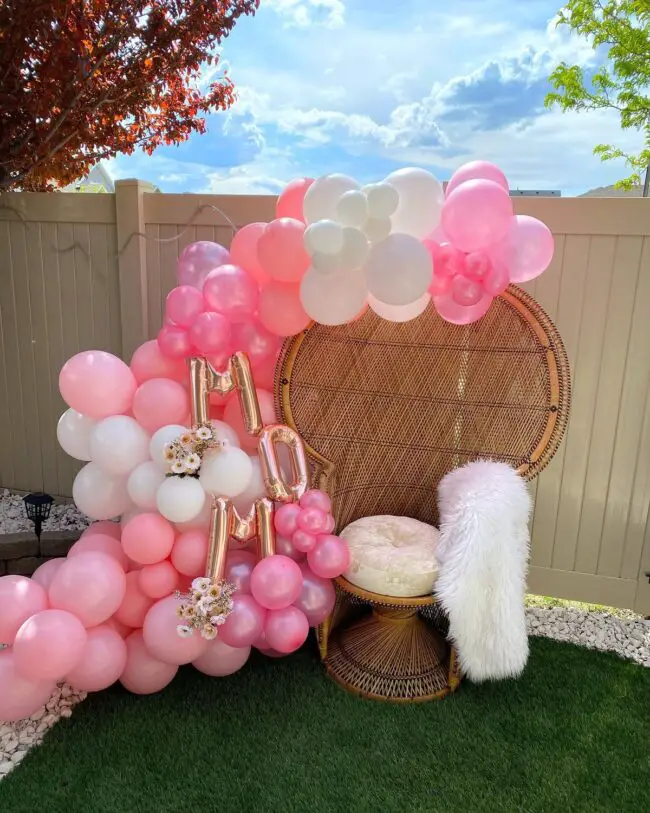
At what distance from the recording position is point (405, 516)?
237cm

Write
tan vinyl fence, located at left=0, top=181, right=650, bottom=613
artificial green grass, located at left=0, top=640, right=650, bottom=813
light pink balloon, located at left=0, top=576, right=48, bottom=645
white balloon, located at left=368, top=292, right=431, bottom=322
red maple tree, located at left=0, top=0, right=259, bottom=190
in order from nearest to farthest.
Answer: artificial green grass, located at left=0, top=640, right=650, bottom=813 → light pink balloon, located at left=0, top=576, right=48, bottom=645 → white balloon, located at left=368, top=292, right=431, bottom=322 → tan vinyl fence, located at left=0, top=181, right=650, bottom=613 → red maple tree, located at left=0, top=0, right=259, bottom=190

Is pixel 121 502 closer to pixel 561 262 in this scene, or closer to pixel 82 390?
pixel 82 390

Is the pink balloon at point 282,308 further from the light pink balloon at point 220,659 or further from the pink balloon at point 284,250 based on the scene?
A: the light pink balloon at point 220,659

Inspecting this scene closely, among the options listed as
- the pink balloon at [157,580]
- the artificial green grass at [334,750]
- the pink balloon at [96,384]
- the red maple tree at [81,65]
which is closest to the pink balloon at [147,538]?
the pink balloon at [157,580]

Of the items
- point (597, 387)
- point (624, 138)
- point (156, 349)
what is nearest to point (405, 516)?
point (597, 387)

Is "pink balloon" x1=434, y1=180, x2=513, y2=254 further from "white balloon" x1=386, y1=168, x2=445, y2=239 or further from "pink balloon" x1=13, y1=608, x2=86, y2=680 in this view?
"pink balloon" x1=13, y1=608, x2=86, y2=680

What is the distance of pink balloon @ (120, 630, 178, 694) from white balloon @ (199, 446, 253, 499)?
1.67ft

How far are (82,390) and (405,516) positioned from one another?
48.0 inches

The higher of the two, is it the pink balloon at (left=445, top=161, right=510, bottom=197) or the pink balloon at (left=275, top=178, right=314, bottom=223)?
the pink balloon at (left=445, top=161, right=510, bottom=197)

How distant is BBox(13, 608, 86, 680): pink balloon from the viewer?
5.45 feet

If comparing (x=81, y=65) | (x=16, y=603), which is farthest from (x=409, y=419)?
(x=81, y=65)

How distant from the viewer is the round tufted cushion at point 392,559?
6.28 feet

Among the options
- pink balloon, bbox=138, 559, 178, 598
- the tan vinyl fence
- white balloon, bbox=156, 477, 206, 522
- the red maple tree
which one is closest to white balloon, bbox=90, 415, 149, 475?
white balloon, bbox=156, 477, 206, 522

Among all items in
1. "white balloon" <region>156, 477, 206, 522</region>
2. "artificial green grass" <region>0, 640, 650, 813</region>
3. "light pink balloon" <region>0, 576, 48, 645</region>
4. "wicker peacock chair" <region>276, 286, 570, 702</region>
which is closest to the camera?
"artificial green grass" <region>0, 640, 650, 813</region>
